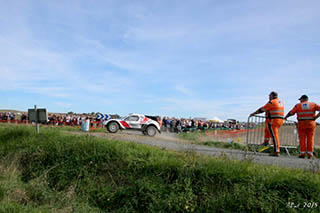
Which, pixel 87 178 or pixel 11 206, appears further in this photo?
pixel 87 178

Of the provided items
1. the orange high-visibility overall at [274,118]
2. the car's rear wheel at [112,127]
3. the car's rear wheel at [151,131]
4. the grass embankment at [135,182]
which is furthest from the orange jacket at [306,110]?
the car's rear wheel at [112,127]

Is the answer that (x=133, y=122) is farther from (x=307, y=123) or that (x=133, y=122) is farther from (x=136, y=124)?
(x=307, y=123)

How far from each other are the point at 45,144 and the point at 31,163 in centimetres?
69

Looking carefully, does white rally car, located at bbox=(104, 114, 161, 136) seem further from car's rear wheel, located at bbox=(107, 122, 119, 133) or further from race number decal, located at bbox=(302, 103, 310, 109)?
race number decal, located at bbox=(302, 103, 310, 109)

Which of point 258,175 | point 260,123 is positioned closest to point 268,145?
point 260,123

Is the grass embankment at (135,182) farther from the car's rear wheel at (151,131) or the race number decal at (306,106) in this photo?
the car's rear wheel at (151,131)

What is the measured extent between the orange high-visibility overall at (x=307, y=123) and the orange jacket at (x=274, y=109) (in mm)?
581

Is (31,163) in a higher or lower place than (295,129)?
lower

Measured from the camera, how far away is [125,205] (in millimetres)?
5051

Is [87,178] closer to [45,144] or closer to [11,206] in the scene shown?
[11,206]

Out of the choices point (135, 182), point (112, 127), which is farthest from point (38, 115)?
point (112, 127)

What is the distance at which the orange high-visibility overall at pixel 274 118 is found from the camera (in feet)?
24.5

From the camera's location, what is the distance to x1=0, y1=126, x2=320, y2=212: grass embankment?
4.27 metres

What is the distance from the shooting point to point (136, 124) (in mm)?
17547
